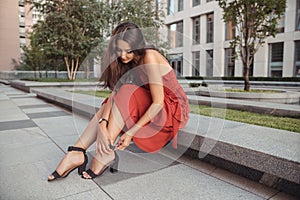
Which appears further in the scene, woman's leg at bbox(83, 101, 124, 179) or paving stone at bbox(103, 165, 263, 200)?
woman's leg at bbox(83, 101, 124, 179)

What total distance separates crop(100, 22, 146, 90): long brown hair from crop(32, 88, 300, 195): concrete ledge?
2.56 feet

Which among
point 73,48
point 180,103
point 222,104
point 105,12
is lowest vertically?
point 222,104

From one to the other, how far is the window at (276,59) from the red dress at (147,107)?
18.4m

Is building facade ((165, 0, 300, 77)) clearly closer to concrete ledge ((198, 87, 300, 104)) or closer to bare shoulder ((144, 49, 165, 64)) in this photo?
→ concrete ledge ((198, 87, 300, 104))

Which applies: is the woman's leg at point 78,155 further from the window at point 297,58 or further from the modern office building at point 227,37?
the window at point 297,58

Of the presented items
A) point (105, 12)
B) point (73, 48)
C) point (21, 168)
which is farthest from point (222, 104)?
point (73, 48)

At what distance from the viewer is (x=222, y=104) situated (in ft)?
14.7

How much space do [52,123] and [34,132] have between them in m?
0.60

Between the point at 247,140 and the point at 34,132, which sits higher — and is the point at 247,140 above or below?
above

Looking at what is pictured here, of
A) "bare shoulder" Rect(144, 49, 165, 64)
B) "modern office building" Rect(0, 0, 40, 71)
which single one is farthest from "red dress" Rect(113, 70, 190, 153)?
"modern office building" Rect(0, 0, 40, 71)

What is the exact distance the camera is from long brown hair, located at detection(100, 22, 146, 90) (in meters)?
1.94

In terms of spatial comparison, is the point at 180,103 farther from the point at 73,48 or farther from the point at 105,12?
the point at 73,48

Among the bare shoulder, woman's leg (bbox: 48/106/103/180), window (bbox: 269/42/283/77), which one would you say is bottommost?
woman's leg (bbox: 48/106/103/180)

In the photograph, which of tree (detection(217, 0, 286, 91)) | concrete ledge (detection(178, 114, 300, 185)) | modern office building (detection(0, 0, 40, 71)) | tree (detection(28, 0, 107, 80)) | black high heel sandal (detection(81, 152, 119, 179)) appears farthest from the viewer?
modern office building (detection(0, 0, 40, 71))
